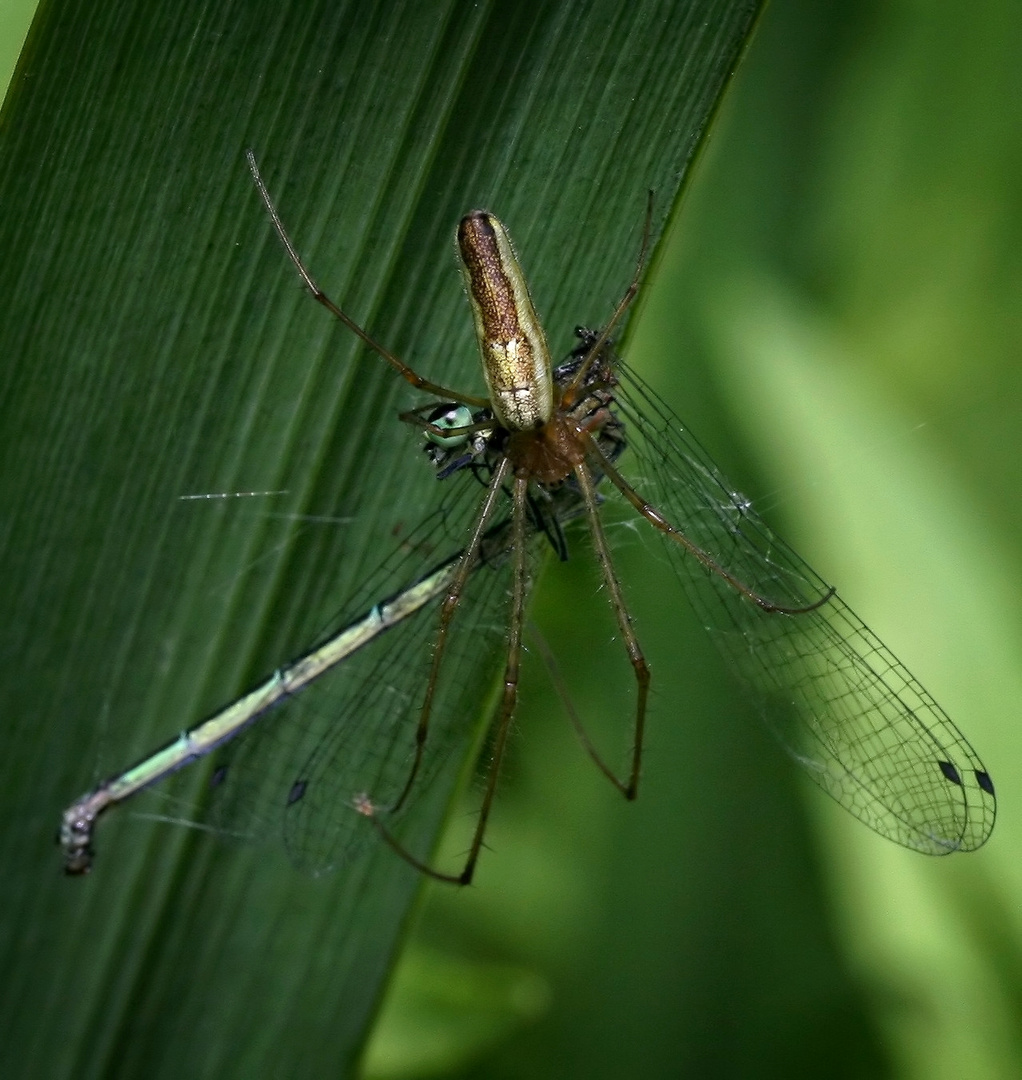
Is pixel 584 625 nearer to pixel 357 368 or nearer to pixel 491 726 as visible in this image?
pixel 491 726

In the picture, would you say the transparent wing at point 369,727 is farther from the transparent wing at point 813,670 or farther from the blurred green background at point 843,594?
the transparent wing at point 813,670

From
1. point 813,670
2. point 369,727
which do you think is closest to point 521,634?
point 369,727

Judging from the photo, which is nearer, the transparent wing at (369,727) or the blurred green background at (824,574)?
the blurred green background at (824,574)

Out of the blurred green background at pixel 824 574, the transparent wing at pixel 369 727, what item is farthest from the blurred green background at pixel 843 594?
the transparent wing at pixel 369 727

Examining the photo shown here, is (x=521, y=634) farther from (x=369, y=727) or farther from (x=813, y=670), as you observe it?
(x=813, y=670)

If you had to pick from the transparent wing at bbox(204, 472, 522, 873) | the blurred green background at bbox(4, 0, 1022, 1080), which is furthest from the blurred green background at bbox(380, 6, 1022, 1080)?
the transparent wing at bbox(204, 472, 522, 873)

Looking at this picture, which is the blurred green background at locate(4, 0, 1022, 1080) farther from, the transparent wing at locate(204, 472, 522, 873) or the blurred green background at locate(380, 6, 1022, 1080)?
the transparent wing at locate(204, 472, 522, 873)

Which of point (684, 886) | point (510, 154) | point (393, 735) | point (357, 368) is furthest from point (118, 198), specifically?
point (684, 886)
